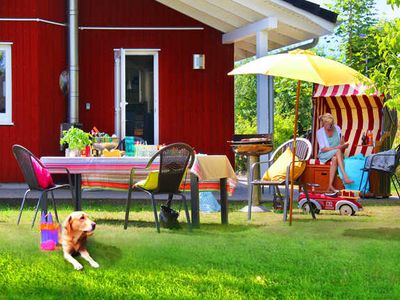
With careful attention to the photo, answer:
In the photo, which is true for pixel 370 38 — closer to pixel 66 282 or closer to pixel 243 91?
pixel 243 91

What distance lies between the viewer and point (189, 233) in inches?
299

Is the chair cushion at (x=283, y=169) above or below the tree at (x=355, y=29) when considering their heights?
below

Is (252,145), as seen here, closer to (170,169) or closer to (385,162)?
(170,169)

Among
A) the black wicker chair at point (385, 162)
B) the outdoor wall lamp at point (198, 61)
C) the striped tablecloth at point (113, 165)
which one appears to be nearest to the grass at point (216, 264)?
the striped tablecloth at point (113, 165)

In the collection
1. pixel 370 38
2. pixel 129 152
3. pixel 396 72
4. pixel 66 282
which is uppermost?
pixel 370 38


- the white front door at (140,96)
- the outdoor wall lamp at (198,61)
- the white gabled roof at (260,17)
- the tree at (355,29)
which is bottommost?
the white front door at (140,96)

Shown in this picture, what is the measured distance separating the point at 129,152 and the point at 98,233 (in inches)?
52.3

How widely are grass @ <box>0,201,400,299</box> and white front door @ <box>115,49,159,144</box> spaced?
5101 millimetres

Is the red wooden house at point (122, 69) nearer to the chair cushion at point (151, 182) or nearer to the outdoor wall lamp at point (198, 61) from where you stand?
the outdoor wall lamp at point (198, 61)

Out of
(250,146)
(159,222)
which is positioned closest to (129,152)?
(159,222)

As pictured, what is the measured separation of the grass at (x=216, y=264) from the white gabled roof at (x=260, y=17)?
14.2 feet

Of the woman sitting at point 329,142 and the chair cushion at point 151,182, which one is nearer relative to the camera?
the chair cushion at point 151,182

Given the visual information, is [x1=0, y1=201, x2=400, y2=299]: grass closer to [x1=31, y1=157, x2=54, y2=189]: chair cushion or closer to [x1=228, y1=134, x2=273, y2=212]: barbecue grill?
[x1=31, y1=157, x2=54, y2=189]: chair cushion

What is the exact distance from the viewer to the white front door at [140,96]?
13.2 metres
